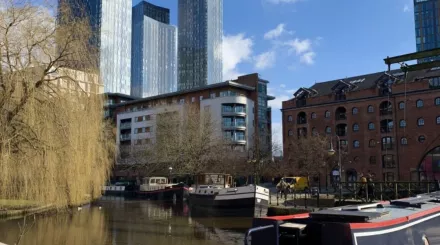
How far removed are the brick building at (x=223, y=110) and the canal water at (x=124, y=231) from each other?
39508 millimetres

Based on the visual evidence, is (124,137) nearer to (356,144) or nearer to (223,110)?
(223,110)

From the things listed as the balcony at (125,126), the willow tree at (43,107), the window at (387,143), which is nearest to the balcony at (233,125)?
the window at (387,143)

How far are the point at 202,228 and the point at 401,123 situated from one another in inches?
1709

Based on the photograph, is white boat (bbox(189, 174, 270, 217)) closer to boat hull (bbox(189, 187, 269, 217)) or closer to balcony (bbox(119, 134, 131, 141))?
boat hull (bbox(189, 187, 269, 217))

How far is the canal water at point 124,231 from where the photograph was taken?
756 inches

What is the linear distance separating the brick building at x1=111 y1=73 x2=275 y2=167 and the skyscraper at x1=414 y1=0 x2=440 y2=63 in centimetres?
5961

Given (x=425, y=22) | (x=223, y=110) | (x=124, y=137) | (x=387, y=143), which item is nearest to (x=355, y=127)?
(x=387, y=143)

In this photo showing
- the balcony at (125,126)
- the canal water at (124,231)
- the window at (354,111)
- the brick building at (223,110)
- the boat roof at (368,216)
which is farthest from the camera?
the balcony at (125,126)

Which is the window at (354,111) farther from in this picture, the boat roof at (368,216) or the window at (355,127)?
the boat roof at (368,216)

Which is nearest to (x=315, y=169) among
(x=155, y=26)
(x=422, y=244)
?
(x=422, y=244)

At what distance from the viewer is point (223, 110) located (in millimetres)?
78000

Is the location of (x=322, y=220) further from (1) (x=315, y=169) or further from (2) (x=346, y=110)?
(2) (x=346, y=110)

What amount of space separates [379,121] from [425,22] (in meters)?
80.4

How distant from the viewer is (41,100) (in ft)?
45.1
